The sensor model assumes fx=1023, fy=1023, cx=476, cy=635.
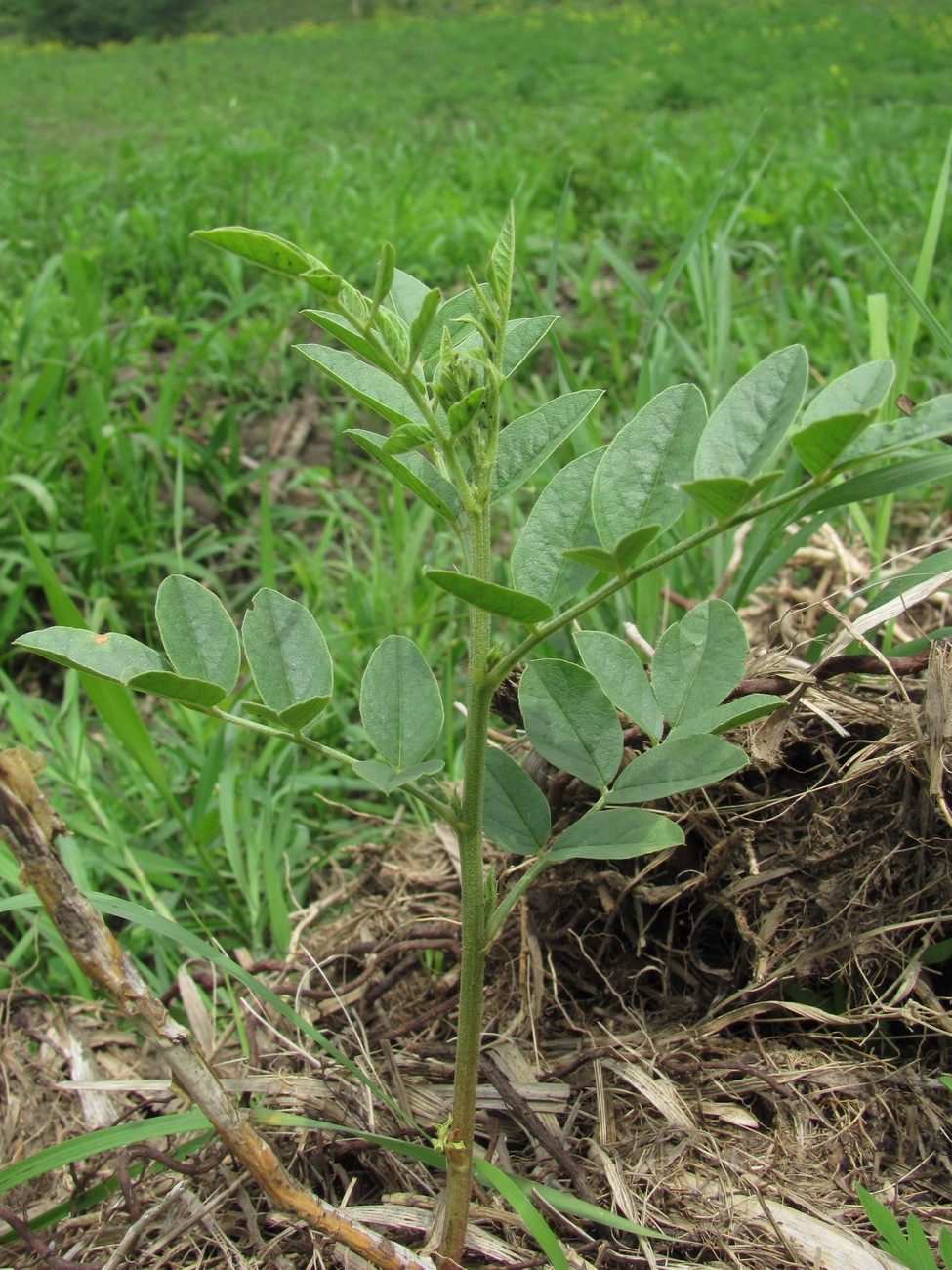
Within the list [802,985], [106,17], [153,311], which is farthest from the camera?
[106,17]

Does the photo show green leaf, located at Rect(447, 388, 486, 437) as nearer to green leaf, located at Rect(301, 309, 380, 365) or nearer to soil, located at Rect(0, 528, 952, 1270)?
green leaf, located at Rect(301, 309, 380, 365)

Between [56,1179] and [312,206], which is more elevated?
[312,206]

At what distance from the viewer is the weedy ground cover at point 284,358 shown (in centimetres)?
165

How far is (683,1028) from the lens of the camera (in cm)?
103

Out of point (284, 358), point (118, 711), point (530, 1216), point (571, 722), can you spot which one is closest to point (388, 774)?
point (571, 722)

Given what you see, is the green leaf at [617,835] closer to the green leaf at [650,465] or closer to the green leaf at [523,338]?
the green leaf at [650,465]

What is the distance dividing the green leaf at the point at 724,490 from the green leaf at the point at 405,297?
33 centimetres

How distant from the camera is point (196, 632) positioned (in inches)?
31.1

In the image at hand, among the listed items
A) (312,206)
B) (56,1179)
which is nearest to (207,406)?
(312,206)

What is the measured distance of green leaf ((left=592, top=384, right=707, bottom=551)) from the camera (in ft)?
2.32

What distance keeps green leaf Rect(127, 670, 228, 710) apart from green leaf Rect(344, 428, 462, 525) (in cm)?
19

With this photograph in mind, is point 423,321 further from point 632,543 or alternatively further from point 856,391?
point 856,391

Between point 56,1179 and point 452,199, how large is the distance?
383cm

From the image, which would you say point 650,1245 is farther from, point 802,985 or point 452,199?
point 452,199
